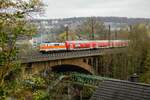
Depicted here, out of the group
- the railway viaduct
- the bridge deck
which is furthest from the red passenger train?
the bridge deck

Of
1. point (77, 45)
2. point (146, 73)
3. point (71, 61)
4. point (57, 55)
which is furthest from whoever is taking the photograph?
point (77, 45)

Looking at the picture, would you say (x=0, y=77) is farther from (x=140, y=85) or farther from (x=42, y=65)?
(x=42, y=65)

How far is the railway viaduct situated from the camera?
126 feet

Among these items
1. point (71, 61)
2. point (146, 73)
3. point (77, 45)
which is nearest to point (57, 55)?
point (71, 61)

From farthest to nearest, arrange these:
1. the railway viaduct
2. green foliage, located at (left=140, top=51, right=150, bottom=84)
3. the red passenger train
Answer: the red passenger train, green foliage, located at (left=140, top=51, right=150, bottom=84), the railway viaduct

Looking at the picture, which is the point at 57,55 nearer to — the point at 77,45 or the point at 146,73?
the point at 146,73

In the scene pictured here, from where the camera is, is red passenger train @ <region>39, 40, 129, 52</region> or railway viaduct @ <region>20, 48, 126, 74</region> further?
red passenger train @ <region>39, 40, 129, 52</region>

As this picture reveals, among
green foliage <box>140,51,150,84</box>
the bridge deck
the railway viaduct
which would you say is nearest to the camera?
the bridge deck

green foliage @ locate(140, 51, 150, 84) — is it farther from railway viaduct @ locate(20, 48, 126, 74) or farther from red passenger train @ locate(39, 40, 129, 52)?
red passenger train @ locate(39, 40, 129, 52)

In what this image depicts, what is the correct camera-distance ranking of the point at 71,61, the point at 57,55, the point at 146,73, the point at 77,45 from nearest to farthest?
the point at 57,55 < the point at 146,73 < the point at 71,61 < the point at 77,45

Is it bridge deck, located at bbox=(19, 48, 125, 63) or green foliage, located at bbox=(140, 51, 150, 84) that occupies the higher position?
bridge deck, located at bbox=(19, 48, 125, 63)

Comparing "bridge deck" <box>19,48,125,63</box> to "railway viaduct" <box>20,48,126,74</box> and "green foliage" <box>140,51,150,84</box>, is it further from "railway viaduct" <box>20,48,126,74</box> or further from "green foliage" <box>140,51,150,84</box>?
"green foliage" <box>140,51,150,84</box>

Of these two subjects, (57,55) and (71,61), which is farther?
(71,61)

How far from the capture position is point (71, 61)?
1795 inches
